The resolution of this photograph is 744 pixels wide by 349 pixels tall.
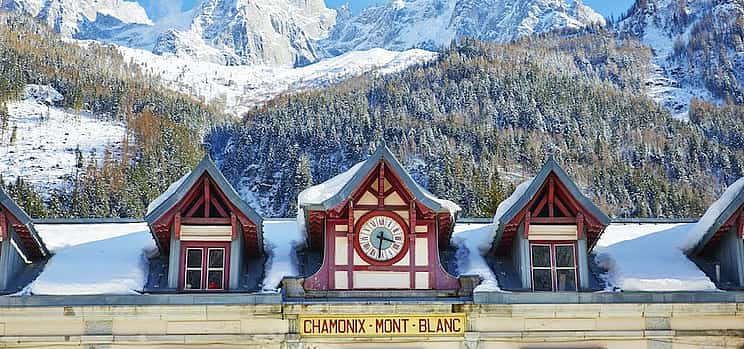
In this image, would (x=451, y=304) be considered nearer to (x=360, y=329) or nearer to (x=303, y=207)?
(x=360, y=329)

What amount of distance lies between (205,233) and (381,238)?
383 cm

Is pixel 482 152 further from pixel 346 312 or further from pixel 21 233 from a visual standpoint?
pixel 21 233

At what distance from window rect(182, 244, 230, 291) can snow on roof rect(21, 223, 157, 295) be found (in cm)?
103

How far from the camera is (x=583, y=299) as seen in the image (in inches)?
716

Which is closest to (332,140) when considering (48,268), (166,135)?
(166,135)

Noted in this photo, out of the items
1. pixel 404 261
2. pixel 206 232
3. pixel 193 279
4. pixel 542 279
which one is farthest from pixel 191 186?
pixel 542 279

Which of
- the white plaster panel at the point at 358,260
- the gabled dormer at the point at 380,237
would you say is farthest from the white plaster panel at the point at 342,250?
the white plaster panel at the point at 358,260

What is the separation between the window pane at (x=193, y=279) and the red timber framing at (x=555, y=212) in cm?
687

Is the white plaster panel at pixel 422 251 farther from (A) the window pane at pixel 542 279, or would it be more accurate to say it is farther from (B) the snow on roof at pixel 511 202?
(A) the window pane at pixel 542 279

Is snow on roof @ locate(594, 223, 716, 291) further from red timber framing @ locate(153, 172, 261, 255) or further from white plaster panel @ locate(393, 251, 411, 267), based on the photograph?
red timber framing @ locate(153, 172, 261, 255)

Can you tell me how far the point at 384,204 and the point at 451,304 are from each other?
263 centimetres

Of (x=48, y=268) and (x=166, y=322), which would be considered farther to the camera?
(x=48, y=268)

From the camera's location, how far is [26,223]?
709 inches

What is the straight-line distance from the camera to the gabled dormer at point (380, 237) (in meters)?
18.5
